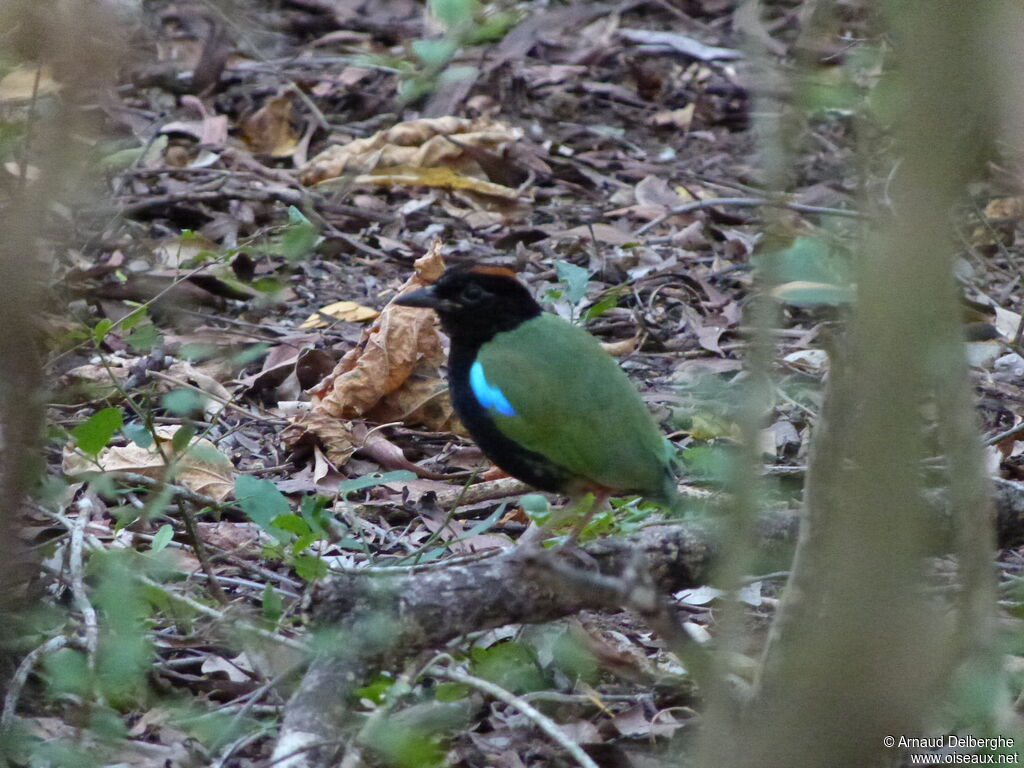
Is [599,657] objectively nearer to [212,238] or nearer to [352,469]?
[352,469]

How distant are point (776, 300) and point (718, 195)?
583 cm

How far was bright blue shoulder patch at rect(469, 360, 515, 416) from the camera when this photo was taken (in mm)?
4352

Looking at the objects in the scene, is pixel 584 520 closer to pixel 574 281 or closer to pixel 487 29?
pixel 574 281

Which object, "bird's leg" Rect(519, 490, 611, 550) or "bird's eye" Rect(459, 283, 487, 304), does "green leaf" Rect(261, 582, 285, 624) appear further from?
"bird's eye" Rect(459, 283, 487, 304)

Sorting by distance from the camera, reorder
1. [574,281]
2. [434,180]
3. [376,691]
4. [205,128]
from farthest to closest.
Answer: [205,128], [434,180], [574,281], [376,691]

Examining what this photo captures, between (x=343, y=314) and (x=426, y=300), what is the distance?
6.31 feet

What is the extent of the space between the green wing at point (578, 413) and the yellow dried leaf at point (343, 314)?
219cm

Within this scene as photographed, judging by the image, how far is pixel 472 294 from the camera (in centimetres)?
472

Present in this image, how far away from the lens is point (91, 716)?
9.64ft

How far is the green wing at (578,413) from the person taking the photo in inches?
166

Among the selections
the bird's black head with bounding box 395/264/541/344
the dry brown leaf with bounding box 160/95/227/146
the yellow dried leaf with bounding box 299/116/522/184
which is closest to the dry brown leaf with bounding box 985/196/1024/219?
the yellow dried leaf with bounding box 299/116/522/184

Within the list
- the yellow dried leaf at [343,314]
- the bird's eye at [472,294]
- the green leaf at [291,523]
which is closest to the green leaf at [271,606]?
the green leaf at [291,523]

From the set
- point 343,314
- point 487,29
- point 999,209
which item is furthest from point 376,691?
point 999,209

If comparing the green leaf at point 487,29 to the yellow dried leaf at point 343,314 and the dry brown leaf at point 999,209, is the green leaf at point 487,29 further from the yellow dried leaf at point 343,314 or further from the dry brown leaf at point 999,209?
the dry brown leaf at point 999,209
